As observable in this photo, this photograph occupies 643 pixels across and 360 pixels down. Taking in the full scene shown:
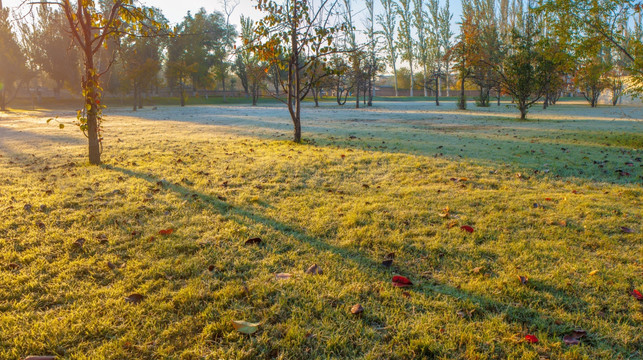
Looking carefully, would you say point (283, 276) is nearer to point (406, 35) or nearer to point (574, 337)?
point (574, 337)

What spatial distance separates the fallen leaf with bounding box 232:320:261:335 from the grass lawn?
0.13ft

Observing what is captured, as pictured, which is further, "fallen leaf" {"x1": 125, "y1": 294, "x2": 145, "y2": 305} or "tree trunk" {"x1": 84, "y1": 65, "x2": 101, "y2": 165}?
"tree trunk" {"x1": 84, "y1": 65, "x2": 101, "y2": 165}

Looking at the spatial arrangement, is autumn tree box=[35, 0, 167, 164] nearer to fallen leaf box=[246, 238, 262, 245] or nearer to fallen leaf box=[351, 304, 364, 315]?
fallen leaf box=[246, 238, 262, 245]

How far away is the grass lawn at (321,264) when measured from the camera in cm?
201

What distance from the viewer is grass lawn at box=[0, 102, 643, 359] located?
6.61 feet

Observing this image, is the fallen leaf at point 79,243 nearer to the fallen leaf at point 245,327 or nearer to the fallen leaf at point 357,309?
the fallen leaf at point 245,327

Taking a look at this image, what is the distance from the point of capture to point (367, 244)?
3.28m

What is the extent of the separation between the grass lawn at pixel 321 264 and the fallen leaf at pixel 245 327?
41 millimetres

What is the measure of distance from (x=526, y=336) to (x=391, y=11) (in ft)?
200

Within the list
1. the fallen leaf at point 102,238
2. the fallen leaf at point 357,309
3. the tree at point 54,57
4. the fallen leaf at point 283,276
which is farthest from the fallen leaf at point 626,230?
the tree at point 54,57

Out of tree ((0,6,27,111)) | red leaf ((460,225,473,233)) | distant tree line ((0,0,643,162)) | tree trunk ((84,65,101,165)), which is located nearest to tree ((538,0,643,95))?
distant tree line ((0,0,643,162))

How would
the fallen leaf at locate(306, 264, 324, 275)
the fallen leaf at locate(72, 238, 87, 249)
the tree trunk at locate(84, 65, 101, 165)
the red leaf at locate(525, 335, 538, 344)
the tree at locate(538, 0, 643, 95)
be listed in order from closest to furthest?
the red leaf at locate(525, 335, 538, 344), the fallen leaf at locate(306, 264, 324, 275), the fallen leaf at locate(72, 238, 87, 249), the tree trunk at locate(84, 65, 101, 165), the tree at locate(538, 0, 643, 95)

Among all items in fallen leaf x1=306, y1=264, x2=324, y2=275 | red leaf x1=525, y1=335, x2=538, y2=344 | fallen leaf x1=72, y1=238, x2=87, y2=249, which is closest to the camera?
red leaf x1=525, y1=335, x2=538, y2=344

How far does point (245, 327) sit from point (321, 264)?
934 millimetres
